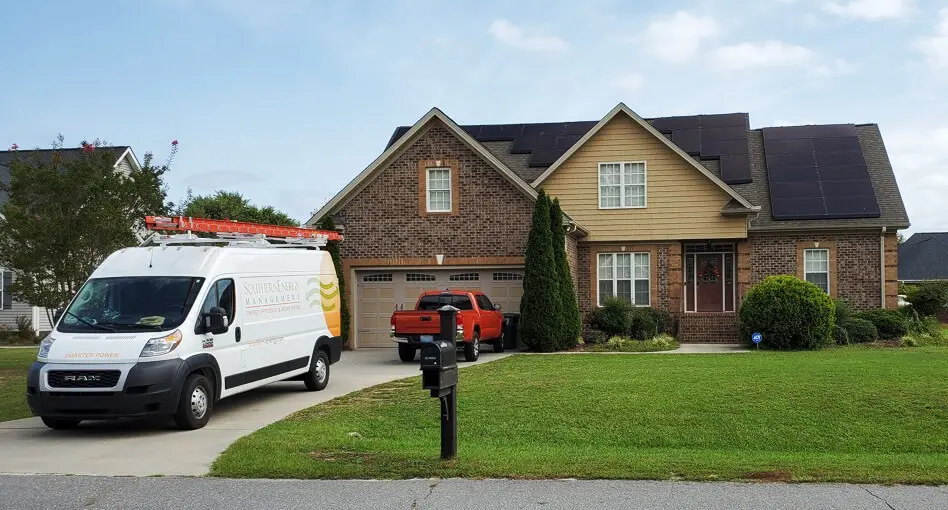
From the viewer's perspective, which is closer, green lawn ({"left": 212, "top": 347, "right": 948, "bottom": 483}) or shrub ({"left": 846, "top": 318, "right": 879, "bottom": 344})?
green lawn ({"left": 212, "top": 347, "right": 948, "bottom": 483})

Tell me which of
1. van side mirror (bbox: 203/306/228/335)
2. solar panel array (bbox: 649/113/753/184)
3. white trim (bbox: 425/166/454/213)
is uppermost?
solar panel array (bbox: 649/113/753/184)

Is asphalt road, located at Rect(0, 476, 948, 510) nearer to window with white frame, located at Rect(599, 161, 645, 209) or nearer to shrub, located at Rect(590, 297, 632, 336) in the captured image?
shrub, located at Rect(590, 297, 632, 336)

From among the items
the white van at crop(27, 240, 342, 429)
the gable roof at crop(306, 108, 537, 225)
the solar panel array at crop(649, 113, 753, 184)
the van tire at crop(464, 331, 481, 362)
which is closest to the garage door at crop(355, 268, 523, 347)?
the gable roof at crop(306, 108, 537, 225)

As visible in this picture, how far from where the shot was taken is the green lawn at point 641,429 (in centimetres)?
877

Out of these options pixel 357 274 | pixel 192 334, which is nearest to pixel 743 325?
pixel 357 274

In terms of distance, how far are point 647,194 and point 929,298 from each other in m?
9.54

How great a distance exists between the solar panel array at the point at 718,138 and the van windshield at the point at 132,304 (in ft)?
63.2

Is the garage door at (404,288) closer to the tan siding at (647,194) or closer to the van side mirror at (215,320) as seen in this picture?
the tan siding at (647,194)

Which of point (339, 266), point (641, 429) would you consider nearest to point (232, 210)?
point (339, 266)

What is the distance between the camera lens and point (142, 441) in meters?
11.0

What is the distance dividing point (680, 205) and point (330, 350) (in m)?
13.8

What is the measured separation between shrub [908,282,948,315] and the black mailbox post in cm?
2373

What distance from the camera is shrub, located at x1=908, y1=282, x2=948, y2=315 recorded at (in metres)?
28.2

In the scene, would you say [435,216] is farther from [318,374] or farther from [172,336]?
[172,336]
